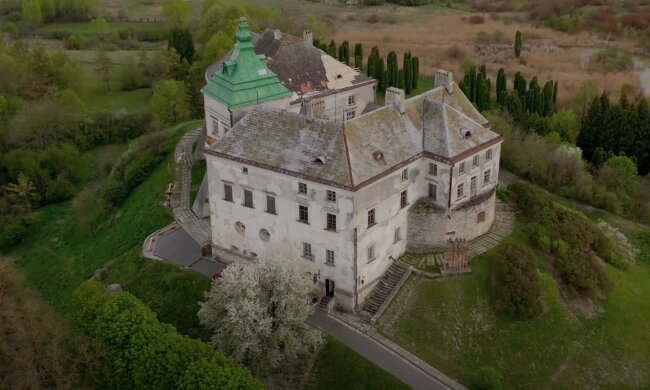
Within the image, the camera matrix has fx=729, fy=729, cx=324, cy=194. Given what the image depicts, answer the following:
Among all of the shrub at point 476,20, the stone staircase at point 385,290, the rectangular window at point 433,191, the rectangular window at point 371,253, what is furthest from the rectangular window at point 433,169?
the shrub at point 476,20

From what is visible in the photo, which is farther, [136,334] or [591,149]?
[591,149]

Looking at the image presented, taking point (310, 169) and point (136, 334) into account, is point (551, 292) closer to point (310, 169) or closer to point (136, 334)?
point (310, 169)

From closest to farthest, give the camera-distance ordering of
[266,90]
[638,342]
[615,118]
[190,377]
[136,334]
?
Result: [190,377] → [136,334] → [638,342] → [266,90] → [615,118]

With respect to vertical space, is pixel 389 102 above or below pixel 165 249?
above

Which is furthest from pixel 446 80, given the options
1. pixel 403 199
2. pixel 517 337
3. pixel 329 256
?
pixel 517 337

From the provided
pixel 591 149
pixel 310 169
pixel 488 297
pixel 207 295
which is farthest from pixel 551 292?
pixel 591 149

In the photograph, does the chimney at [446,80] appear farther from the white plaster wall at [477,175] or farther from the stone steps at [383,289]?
the stone steps at [383,289]

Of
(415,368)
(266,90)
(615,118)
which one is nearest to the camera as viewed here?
(415,368)
